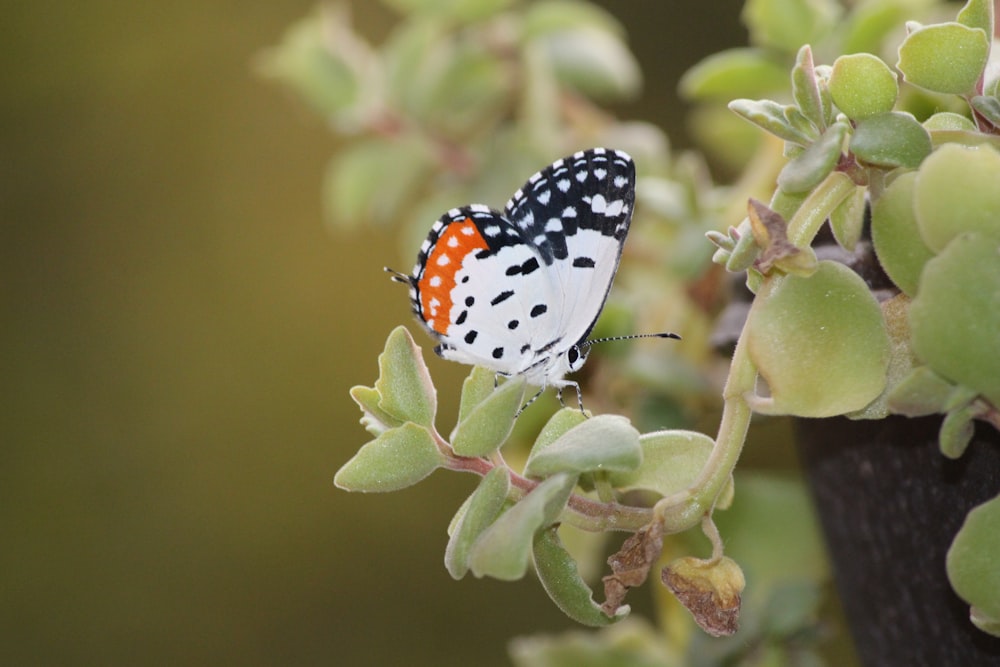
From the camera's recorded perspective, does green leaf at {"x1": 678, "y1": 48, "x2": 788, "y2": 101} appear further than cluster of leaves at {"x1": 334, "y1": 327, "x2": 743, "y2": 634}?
Yes

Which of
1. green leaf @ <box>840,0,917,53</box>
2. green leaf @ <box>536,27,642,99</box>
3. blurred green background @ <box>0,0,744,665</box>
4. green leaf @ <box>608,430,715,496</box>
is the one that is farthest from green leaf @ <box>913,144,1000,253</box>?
blurred green background @ <box>0,0,744,665</box>

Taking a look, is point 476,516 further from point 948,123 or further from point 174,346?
point 174,346

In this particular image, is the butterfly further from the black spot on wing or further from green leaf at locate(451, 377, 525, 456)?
green leaf at locate(451, 377, 525, 456)

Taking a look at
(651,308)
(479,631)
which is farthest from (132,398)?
(651,308)

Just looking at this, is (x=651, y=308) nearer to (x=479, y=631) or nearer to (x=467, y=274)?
(x=467, y=274)

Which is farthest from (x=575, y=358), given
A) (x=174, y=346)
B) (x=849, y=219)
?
(x=174, y=346)

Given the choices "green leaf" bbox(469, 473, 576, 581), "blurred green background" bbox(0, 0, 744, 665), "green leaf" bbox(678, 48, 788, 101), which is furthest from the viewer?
"blurred green background" bbox(0, 0, 744, 665)

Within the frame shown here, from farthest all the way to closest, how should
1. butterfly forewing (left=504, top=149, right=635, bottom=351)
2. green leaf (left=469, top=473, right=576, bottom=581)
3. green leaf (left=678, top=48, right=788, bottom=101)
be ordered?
1. green leaf (left=678, top=48, right=788, bottom=101)
2. butterfly forewing (left=504, top=149, right=635, bottom=351)
3. green leaf (left=469, top=473, right=576, bottom=581)
